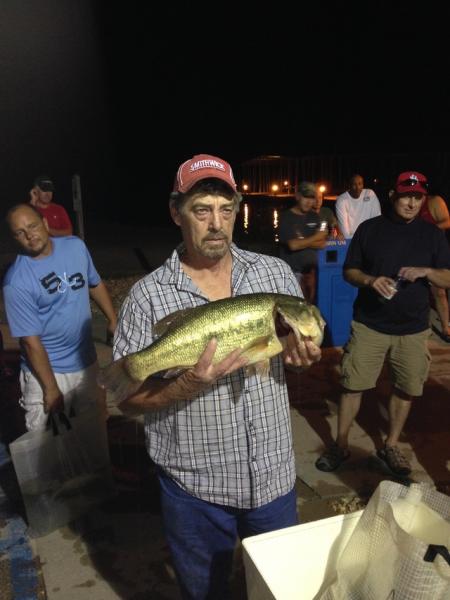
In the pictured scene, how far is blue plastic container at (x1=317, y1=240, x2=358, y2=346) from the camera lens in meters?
7.15

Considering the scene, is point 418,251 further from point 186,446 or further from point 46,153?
point 46,153

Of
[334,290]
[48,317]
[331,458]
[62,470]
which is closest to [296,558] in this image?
[62,470]

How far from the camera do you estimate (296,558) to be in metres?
1.54

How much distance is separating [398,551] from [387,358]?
344 centimetres

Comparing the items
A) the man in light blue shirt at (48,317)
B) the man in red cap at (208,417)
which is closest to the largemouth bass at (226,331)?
the man in red cap at (208,417)

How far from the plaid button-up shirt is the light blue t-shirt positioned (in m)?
1.81

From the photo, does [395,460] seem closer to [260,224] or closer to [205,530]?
[205,530]

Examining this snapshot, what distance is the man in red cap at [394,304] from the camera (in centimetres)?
424

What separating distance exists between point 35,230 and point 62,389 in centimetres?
128

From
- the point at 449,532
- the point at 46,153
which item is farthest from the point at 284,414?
the point at 46,153

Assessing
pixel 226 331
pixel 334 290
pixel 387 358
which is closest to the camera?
pixel 226 331

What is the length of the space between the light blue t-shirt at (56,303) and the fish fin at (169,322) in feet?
6.67

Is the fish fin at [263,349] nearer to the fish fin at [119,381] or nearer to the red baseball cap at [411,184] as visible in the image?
the fish fin at [119,381]

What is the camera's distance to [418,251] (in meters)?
4.27
